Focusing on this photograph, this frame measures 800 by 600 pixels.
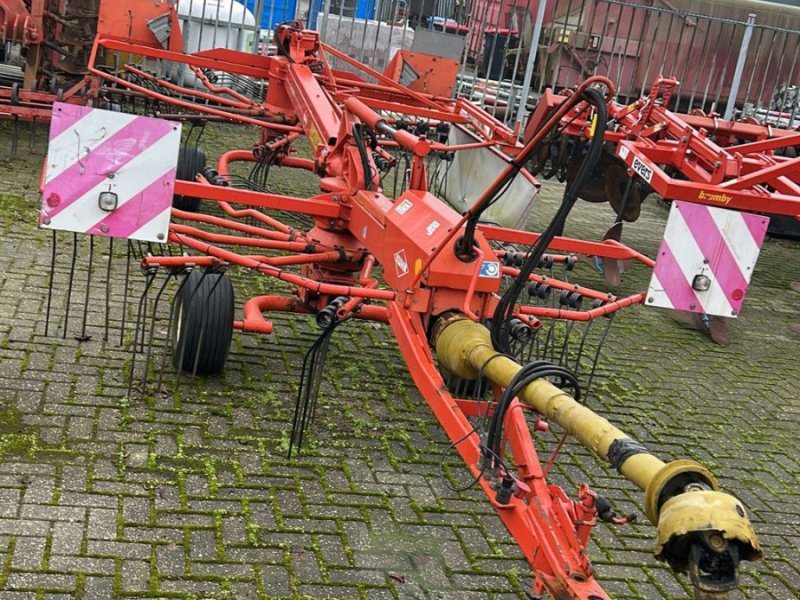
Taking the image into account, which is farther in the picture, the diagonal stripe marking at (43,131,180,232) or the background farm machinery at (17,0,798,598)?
the diagonal stripe marking at (43,131,180,232)

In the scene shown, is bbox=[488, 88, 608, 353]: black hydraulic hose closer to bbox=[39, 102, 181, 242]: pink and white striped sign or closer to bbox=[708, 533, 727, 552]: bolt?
bbox=[708, 533, 727, 552]: bolt

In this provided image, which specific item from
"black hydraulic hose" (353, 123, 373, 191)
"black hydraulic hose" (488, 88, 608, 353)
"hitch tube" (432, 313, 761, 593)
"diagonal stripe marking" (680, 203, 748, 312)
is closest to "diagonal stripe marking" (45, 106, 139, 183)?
"black hydraulic hose" (353, 123, 373, 191)

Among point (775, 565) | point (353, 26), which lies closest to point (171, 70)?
point (353, 26)

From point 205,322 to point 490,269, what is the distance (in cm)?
145

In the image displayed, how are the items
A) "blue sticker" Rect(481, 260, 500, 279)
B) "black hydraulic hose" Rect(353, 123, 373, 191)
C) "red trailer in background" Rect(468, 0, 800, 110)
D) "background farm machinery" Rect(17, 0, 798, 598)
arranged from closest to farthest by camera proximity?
"background farm machinery" Rect(17, 0, 798, 598)
"blue sticker" Rect(481, 260, 500, 279)
"black hydraulic hose" Rect(353, 123, 373, 191)
"red trailer in background" Rect(468, 0, 800, 110)

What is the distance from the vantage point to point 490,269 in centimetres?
425

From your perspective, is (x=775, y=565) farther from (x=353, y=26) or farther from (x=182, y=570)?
(x=353, y=26)

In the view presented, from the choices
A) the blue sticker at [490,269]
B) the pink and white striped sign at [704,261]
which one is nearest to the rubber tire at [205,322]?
the blue sticker at [490,269]

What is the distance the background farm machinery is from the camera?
287cm

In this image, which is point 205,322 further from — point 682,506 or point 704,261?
point 682,506

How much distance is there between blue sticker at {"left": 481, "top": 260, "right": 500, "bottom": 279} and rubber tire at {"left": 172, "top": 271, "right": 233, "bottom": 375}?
130cm

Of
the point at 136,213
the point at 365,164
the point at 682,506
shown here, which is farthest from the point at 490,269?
the point at 682,506

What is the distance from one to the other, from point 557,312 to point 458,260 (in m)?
0.78

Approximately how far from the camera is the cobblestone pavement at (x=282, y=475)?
3605 mm
